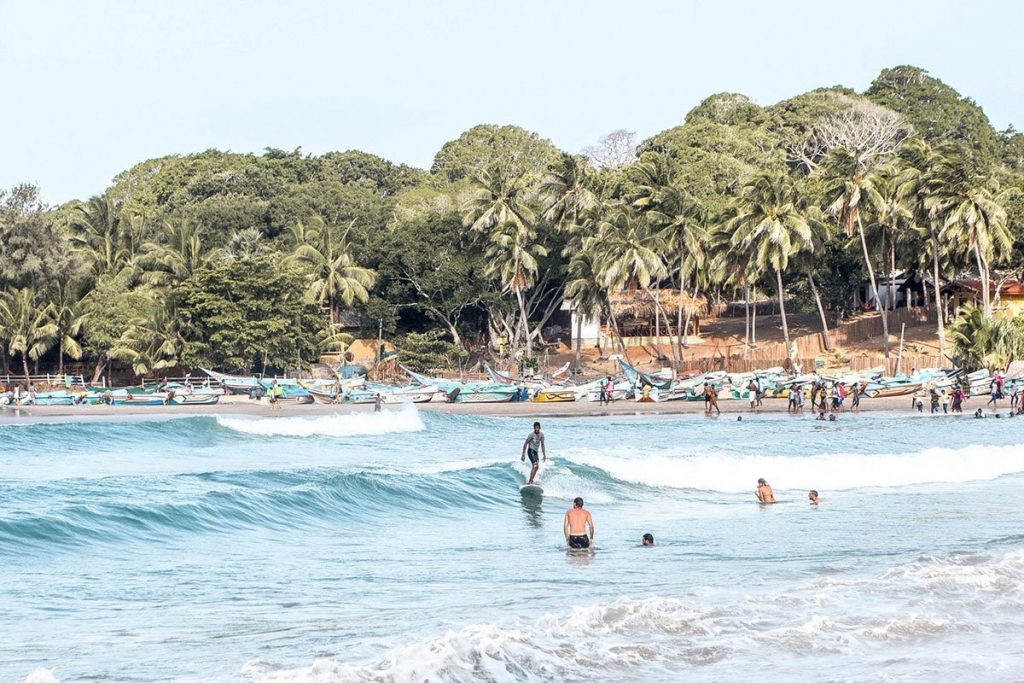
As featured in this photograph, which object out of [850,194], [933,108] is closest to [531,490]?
[850,194]

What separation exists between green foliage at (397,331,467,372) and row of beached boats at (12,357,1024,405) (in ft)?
24.1

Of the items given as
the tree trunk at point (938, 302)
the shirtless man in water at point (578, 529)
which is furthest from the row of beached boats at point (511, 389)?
the shirtless man in water at point (578, 529)

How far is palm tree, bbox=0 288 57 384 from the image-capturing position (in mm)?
63594

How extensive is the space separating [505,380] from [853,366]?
16.4m

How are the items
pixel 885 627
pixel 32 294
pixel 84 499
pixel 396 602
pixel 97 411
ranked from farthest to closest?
pixel 32 294 → pixel 97 411 → pixel 84 499 → pixel 396 602 → pixel 885 627

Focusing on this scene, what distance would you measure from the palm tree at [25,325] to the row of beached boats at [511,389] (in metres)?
5.71

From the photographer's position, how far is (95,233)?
72.2 metres

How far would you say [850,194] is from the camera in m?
59.9

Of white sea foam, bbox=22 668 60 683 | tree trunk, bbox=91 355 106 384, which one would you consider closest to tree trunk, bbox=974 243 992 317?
tree trunk, bbox=91 355 106 384

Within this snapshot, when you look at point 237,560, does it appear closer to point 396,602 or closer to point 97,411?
point 396,602

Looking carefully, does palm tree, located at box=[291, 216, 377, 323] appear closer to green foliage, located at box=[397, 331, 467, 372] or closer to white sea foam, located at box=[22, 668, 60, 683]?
green foliage, located at box=[397, 331, 467, 372]

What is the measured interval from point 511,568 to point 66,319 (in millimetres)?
54504

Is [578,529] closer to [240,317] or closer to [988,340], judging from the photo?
[988,340]

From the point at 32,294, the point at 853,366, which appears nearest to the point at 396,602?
the point at 853,366
